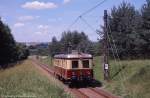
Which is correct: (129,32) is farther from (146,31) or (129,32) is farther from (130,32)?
(146,31)

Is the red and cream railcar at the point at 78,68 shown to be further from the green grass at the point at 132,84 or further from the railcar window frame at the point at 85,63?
the green grass at the point at 132,84

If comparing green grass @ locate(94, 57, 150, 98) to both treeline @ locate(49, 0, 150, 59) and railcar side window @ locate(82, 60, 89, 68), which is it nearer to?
railcar side window @ locate(82, 60, 89, 68)

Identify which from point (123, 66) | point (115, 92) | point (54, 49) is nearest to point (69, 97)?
point (115, 92)

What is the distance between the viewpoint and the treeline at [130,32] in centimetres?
5172

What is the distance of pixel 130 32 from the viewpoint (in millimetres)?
59344

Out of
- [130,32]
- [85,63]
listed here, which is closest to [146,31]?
[130,32]

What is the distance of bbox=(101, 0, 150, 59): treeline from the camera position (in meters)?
51.7

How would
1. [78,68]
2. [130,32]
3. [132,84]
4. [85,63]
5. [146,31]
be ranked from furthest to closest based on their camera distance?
[130,32] < [146,31] < [85,63] < [78,68] < [132,84]

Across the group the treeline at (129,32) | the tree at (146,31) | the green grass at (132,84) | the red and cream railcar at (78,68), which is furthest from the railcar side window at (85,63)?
the tree at (146,31)

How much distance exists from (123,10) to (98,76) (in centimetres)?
2942

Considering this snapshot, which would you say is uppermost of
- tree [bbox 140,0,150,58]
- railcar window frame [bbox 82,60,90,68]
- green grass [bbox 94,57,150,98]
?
tree [bbox 140,0,150,58]

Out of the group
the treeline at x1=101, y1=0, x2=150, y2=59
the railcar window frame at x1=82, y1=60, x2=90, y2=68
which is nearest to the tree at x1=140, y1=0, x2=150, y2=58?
the treeline at x1=101, y1=0, x2=150, y2=59

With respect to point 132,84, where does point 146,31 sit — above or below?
above

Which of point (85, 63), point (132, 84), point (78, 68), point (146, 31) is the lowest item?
point (132, 84)
